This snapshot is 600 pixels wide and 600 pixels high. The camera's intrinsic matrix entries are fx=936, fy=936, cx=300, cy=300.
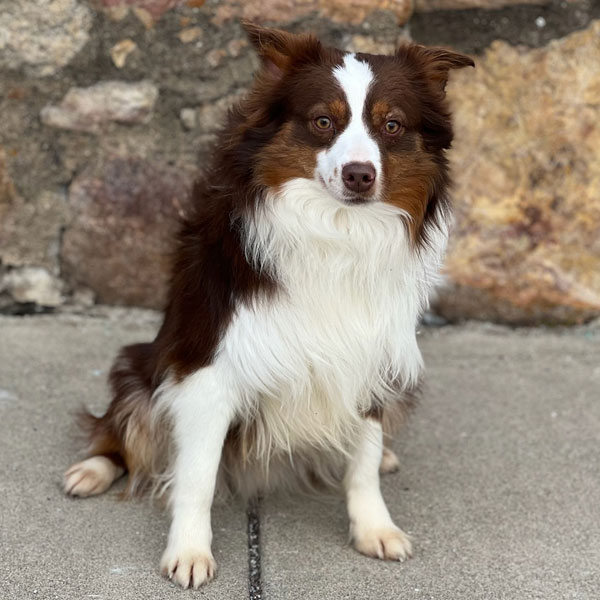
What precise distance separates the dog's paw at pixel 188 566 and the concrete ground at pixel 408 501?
33 millimetres

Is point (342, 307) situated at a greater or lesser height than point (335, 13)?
lesser

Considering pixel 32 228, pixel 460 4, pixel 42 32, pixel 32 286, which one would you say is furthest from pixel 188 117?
pixel 460 4

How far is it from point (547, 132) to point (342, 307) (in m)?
1.99

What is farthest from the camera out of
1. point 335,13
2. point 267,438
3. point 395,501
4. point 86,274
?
point 86,274

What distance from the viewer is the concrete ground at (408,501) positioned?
2607 mm

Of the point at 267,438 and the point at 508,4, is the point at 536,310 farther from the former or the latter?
the point at 267,438

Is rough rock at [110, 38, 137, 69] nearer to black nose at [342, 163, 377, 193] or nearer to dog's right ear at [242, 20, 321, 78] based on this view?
dog's right ear at [242, 20, 321, 78]

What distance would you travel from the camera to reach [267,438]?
2850 millimetres

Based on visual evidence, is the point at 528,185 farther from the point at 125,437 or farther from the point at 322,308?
the point at 125,437

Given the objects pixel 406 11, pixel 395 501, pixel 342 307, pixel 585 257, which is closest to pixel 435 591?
pixel 395 501

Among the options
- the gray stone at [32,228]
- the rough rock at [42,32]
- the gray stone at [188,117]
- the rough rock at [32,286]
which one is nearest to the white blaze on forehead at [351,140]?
the gray stone at [188,117]

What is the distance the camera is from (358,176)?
2.43 m

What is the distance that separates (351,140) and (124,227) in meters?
2.03

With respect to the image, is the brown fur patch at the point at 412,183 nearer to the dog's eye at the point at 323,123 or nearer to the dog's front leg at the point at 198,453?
the dog's eye at the point at 323,123
